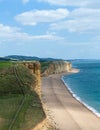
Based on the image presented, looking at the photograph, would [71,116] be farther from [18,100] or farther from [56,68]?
[56,68]

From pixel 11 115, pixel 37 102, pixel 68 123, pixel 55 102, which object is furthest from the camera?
pixel 55 102

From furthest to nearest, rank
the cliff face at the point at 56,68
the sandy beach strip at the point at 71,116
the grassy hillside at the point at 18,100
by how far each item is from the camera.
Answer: the cliff face at the point at 56,68 → the sandy beach strip at the point at 71,116 → the grassy hillside at the point at 18,100

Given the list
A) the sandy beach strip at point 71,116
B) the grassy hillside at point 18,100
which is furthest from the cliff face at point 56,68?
the grassy hillside at point 18,100

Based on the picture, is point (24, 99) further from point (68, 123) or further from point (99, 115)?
point (99, 115)

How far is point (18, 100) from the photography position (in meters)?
41.6

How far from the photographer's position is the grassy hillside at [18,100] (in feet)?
108

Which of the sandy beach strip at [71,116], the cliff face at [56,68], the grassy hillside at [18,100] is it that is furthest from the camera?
the cliff face at [56,68]

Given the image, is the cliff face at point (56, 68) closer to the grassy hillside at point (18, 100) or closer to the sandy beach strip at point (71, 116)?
the sandy beach strip at point (71, 116)

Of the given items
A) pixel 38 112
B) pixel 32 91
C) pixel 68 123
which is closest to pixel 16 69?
pixel 32 91

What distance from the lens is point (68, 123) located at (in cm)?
4603

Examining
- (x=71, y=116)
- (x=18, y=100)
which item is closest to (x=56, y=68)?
(x=71, y=116)

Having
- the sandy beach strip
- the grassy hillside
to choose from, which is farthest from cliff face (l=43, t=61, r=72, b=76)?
the grassy hillside

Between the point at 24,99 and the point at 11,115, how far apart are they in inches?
267

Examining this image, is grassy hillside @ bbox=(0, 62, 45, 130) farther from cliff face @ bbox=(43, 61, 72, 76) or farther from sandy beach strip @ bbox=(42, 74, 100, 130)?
cliff face @ bbox=(43, 61, 72, 76)
